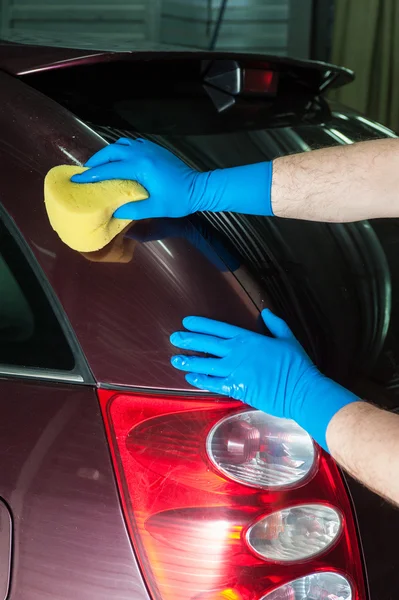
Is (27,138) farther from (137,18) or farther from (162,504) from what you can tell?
(137,18)

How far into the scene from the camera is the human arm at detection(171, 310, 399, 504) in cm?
96

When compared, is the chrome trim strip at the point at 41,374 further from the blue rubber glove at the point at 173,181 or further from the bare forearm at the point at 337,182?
the bare forearm at the point at 337,182

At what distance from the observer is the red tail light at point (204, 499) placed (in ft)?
3.08

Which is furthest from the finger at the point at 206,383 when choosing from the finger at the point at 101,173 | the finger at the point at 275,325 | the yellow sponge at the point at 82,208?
the finger at the point at 101,173

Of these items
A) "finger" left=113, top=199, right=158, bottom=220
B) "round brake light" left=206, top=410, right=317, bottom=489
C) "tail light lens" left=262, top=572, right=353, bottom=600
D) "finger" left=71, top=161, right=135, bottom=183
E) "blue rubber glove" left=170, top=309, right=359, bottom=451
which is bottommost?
"tail light lens" left=262, top=572, right=353, bottom=600

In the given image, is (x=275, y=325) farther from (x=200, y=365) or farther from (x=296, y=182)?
(x=296, y=182)

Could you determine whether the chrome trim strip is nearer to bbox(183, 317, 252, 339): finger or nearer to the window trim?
the window trim

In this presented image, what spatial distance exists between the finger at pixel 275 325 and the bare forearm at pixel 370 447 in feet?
0.47

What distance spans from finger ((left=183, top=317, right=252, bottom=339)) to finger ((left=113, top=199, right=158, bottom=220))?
20cm

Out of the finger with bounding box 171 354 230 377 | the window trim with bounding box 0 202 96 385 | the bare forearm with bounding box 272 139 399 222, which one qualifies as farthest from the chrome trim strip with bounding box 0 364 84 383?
the bare forearm with bounding box 272 139 399 222

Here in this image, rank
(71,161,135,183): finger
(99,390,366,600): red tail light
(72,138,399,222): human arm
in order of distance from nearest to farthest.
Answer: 1. (99,390,366,600): red tail light
2. (71,161,135,183): finger
3. (72,138,399,222): human arm

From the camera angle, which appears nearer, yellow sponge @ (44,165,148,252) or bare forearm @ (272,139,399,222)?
yellow sponge @ (44,165,148,252)

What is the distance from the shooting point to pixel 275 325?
1.02 metres

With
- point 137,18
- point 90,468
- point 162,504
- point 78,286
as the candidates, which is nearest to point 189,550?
point 162,504
